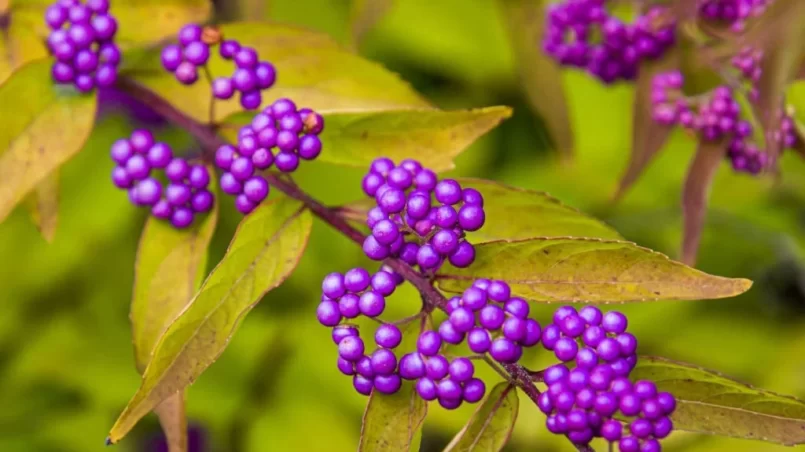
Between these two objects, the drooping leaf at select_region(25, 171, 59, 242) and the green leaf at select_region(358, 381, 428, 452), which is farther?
the drooping leaf at select_region(25, 171, 59, 242)

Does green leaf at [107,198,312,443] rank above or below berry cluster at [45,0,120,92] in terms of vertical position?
below

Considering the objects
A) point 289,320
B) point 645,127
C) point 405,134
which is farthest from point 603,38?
point 289,320

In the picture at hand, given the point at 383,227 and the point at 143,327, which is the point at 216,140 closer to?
the point at 143,327

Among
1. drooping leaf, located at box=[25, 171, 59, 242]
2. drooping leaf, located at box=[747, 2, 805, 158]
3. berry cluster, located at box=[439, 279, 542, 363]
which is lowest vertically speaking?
drooping leaf, located at box=[25, 171, 59, 242]

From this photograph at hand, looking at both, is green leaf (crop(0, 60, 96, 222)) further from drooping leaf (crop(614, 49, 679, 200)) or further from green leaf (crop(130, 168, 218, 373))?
drooping leaf (crop(614, 49, 679, 200))

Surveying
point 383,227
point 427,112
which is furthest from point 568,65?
point 383,227

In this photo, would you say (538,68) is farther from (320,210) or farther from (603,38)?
(320,210)

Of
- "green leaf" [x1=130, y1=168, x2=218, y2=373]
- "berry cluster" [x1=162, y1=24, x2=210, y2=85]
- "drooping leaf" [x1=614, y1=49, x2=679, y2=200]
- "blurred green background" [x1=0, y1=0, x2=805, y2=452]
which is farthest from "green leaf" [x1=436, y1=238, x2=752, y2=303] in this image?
"blurred green background" [x1=0, y1=0, x2=805, y2=452]
